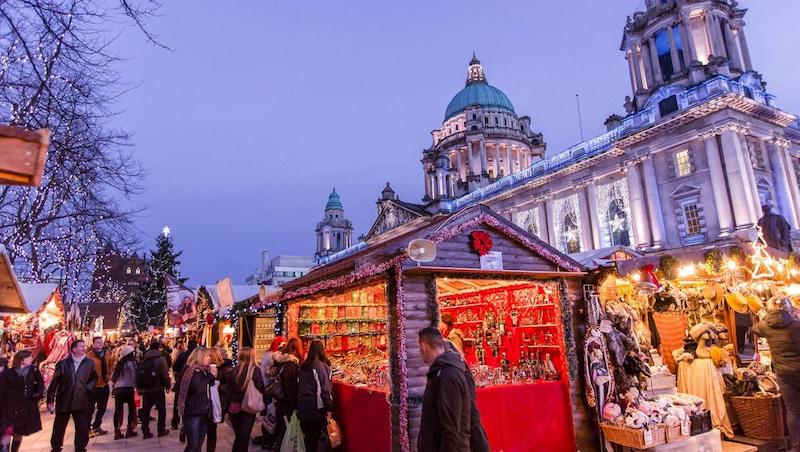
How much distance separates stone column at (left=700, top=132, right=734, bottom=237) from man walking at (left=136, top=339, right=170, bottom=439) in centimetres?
2830

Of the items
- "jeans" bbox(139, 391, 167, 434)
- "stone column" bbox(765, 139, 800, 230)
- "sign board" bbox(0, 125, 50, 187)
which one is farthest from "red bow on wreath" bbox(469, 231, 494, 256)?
"stone column" bbox(765, 139, 800, 230)

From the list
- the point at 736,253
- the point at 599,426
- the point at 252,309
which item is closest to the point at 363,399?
the point at 599,426

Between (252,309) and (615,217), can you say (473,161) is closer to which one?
(615,217)

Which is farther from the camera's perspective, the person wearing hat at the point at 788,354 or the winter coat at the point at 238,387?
the winter coat at the point at 238,387

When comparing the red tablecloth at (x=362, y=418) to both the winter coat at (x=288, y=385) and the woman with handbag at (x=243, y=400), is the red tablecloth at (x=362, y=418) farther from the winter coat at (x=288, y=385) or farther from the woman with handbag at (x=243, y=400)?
the woman with handbag at (x=243, y=400)

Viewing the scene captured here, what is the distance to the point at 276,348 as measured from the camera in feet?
34.0

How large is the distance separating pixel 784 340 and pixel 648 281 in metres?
3.33

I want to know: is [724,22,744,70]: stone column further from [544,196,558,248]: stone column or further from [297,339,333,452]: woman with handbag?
[297,339,333,452]: woman with handbag

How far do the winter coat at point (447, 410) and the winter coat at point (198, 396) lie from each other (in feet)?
12.9

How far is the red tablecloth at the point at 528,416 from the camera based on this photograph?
6.85 m

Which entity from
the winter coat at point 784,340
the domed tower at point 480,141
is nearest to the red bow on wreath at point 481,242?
the winter coat at point 784,340

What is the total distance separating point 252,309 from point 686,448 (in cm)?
1139

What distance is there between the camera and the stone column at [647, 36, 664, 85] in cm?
3641

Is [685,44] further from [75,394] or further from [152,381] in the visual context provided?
[75,394]
